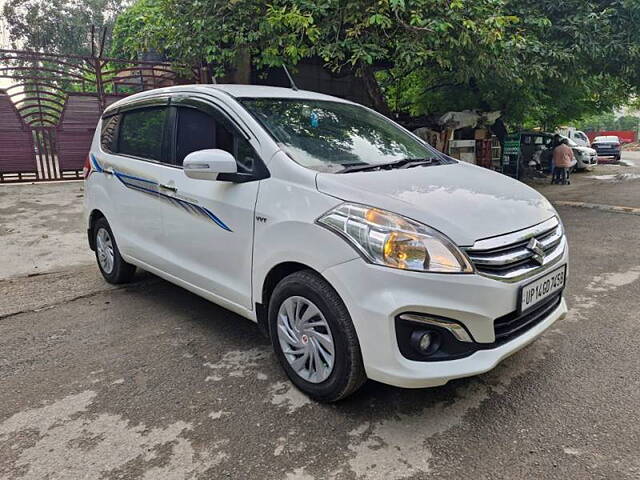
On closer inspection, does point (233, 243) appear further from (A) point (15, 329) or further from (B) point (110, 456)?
(A) point (15, 329)

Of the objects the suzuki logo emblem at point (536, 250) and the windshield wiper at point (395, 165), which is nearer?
the suzuki logo emblem at point (536, 250)

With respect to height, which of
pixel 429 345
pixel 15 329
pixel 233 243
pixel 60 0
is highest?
pixel 60 0

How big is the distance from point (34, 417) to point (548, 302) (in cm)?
273

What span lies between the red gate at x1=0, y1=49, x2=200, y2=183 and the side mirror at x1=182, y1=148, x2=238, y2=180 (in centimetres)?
779

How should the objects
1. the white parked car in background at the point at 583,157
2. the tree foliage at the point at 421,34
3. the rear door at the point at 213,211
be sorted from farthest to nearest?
the white parked car in background at the point at 583,157 → the tree foliage at the point at 421,34 → the rear door at the point at 213,211

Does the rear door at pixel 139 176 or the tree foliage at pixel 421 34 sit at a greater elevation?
the tree foliage at pixel 421 34

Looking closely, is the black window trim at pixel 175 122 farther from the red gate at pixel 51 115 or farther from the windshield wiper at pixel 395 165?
the red gate at pixel 51 115

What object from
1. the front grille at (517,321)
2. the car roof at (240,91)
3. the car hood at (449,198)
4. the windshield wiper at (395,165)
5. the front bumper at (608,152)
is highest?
the car roof at (240,91)

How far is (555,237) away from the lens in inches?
105

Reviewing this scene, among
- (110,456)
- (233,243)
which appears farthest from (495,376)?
(110,456)

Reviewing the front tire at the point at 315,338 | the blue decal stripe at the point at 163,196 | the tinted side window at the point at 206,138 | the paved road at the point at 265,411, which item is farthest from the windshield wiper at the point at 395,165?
the paved road at the point at 265,411

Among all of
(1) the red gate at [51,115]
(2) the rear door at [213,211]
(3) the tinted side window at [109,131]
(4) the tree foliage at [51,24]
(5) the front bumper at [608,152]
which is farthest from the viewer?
(4) the tree foliage at [51,24]

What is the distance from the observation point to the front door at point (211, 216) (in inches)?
110

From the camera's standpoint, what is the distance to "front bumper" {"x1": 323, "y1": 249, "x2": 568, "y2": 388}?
6.91 feet
